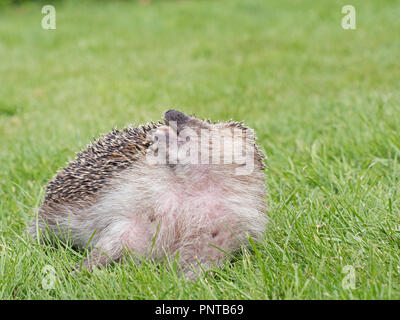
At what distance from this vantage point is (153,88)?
784 centimetres

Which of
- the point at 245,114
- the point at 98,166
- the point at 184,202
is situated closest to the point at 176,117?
the point at 184,202

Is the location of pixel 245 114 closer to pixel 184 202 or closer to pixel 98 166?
pixel 98 166

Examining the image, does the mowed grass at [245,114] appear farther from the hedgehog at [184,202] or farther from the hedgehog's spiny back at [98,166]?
the hedgehog's spiny back at [98,166]

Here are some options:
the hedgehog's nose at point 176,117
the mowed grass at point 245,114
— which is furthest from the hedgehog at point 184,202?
the mowed grass at point 245,114

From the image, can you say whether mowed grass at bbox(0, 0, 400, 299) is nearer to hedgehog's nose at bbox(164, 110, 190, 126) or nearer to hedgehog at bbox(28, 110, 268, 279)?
hedgehog at bbox(28, 110, 268, 279)

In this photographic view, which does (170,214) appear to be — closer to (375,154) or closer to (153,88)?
(375,154)

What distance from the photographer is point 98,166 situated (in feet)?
10.9

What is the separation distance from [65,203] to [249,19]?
10.3m

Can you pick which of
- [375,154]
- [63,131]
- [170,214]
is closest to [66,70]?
[63,131]

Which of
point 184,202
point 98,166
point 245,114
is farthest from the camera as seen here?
point 245,114

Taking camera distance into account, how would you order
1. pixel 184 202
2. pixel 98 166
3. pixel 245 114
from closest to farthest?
pixel 184 202 < pixel 98 166 < pixel 245 114

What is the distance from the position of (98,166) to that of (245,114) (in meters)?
3.38

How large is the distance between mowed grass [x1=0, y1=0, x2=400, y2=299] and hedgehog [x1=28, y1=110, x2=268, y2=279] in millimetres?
111
